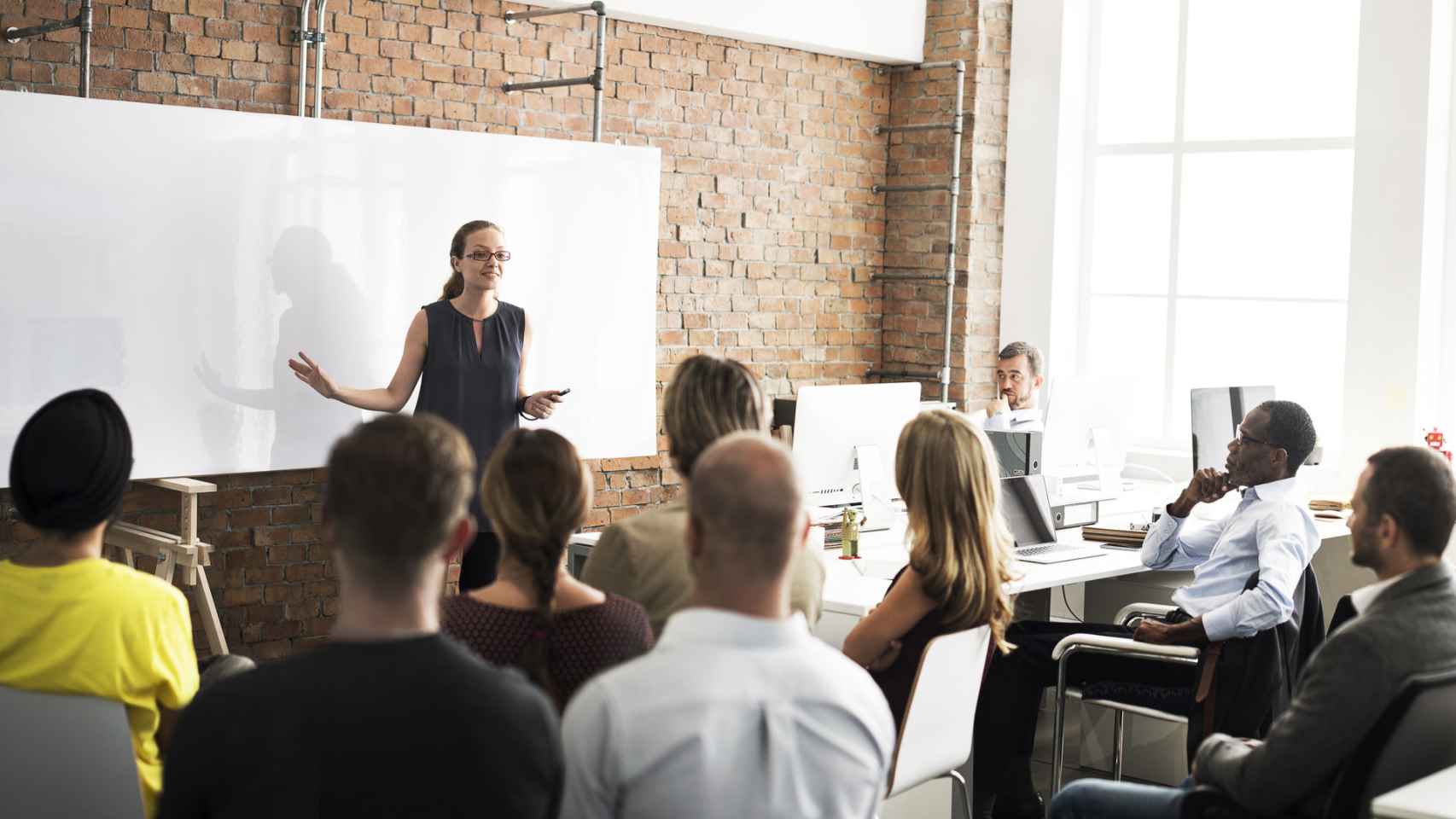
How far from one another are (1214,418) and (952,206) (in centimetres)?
242

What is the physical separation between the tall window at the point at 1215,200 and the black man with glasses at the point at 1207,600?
3.36 meters

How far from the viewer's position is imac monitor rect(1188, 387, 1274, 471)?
5.55m

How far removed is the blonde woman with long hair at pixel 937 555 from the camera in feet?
9.84

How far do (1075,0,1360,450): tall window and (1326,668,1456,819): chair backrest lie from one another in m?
5.20

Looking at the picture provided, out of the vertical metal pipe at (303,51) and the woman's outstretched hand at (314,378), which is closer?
the woman's outstretched hand at (314,378)

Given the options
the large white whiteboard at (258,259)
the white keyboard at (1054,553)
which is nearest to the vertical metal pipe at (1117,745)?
the white keyboard at (1054,553)

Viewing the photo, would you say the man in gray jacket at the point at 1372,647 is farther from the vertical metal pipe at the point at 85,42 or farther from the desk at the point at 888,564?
the vertical metal pipe at the point at 85,42

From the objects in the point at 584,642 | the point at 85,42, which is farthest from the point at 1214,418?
the point at 85,42

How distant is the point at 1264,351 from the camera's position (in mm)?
7602

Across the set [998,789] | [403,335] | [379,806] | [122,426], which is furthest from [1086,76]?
[379,806]

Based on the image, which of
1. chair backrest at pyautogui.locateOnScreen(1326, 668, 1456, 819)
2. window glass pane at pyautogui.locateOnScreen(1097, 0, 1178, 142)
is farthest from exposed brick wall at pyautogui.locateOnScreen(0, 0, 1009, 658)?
chair backrest at pyautogui.locateOnScreen(1326, 668, 1456, 819)

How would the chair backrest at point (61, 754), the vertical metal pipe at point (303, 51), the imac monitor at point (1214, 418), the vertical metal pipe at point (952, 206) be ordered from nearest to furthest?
the chair backrest at point (61, 754), the vertical metal pipe at point (303, 51), the imac monitor at point (1214, 418), the vertical metal pipe at point (952, 206)

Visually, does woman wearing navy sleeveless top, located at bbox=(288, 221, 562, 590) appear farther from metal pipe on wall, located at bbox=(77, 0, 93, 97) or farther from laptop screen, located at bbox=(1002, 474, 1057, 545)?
laptop screen, located at bbox=(1002, 474, 1057, 545)

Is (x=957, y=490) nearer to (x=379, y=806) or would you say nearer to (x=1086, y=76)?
(x=379, y=806)
